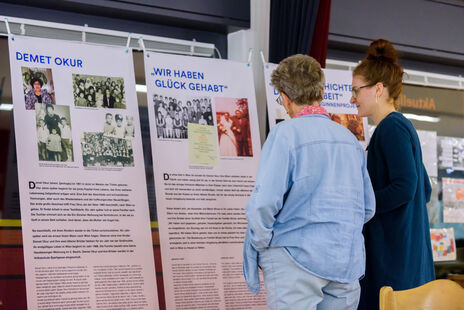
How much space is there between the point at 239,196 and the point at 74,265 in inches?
40.3

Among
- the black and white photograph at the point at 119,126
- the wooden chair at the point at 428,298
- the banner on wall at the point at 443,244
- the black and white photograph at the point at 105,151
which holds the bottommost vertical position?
the banner on wall at the point at 443,244

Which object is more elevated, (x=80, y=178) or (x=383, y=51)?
(x=383, y=51)

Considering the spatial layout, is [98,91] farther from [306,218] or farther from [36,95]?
[306,218]

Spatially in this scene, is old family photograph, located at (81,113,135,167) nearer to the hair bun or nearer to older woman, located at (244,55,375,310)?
older woman, located at (244,55,375,310)

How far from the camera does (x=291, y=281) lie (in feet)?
7.75

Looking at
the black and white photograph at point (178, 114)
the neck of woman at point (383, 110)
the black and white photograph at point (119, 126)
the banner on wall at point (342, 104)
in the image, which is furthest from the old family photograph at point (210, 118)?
the neck of woman at point (383, 110)

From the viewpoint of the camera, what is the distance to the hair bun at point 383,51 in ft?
10.2

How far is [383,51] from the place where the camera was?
311cm

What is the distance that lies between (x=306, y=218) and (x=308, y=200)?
7 cm

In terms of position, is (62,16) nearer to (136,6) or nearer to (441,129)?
(136,6)

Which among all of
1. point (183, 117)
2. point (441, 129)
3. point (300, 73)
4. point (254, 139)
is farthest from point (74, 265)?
point (441, 129)

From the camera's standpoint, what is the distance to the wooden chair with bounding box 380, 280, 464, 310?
180cm

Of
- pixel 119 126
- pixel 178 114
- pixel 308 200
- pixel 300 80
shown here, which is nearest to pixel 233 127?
pixel 178 114

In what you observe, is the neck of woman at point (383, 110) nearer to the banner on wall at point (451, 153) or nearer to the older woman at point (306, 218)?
the older woman at point (306, 218)
